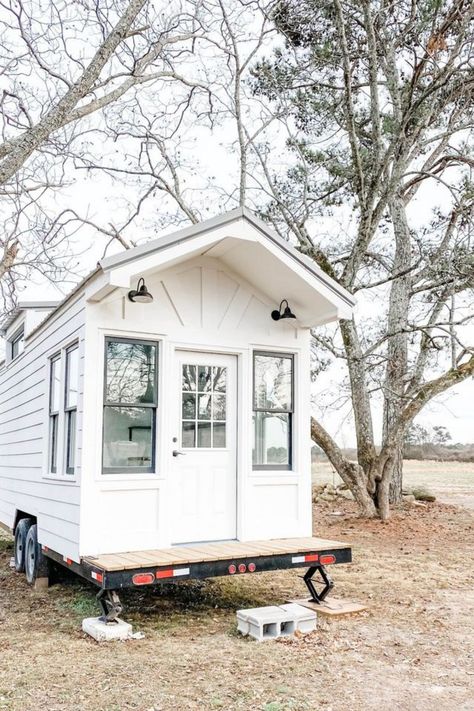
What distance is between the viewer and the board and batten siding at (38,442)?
5.88 m

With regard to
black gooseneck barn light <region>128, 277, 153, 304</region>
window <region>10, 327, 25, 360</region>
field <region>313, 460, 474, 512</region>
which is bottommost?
field <region>313, 460, 474, 512</region>

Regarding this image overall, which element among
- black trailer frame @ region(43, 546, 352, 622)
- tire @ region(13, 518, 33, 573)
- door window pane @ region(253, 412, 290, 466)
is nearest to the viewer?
black trailer frame @ region(43, 546, 352, 622)

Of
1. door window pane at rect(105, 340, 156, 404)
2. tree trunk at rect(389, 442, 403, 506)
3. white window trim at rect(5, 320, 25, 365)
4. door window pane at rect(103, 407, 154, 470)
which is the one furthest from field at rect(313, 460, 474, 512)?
door window pane at rect(105, 340, 156, 404)

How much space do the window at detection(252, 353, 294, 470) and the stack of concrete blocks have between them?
1522 millimetres

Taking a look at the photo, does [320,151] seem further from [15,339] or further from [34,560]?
[34,560]

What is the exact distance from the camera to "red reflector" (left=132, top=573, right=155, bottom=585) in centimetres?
507

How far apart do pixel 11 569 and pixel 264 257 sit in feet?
18.2

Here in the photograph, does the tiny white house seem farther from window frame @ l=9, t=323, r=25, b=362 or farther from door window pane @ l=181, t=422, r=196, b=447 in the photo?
window frame @ l=9, t=323, r=25, b=362

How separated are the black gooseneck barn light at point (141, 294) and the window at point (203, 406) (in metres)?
0.83

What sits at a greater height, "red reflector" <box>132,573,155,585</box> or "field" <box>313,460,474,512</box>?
"red reflector" <box>132,573,155,585</box>

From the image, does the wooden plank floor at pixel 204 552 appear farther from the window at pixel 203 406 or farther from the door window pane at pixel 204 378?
the door window pane at pixel 204 378

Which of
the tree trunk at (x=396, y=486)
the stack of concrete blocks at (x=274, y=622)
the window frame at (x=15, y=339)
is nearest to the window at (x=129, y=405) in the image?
the stack of concrete blocks at (x=274, y=622)

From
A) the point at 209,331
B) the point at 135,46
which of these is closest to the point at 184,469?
the point at 209,331

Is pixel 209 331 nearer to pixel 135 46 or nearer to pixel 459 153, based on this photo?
pixel 135 46
